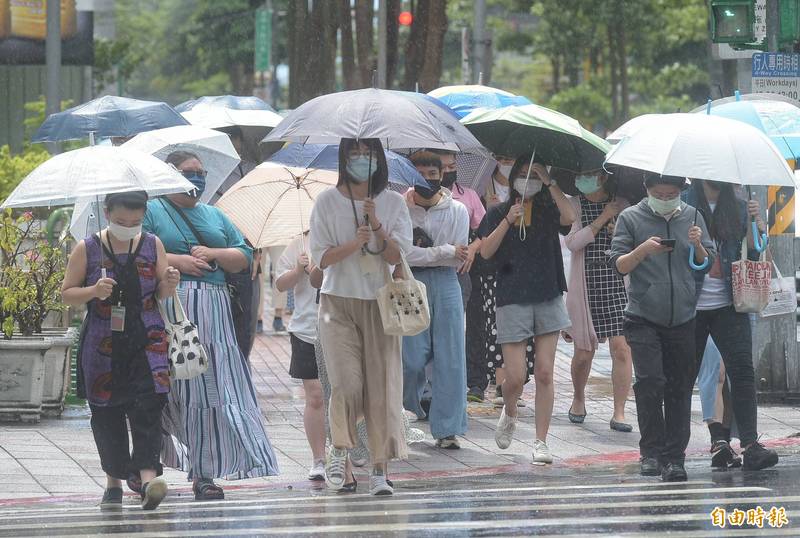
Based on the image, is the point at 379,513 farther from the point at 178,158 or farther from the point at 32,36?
the point at 32,36

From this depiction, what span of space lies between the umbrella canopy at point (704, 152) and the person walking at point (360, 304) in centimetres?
124

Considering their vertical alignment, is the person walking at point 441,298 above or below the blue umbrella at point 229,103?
below

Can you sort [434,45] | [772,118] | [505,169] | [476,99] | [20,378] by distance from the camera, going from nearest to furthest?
1. [772,118]
2. [20,378]
3. [505,169]
4. [476,99]
5. [434,45]

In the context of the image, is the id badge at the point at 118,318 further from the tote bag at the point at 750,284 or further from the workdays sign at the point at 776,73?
the workdays sign at the point at 776,73

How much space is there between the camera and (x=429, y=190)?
31.4 ft

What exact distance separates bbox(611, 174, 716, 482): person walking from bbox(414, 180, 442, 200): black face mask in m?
1.46

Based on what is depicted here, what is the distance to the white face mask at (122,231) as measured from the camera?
7.82 metres

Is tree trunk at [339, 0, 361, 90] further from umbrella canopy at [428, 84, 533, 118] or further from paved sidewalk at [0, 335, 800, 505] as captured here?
paved sidewalk at [0, 335, 800, 505]

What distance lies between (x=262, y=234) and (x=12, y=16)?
59.4ft

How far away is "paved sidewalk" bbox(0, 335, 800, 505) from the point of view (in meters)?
9.01

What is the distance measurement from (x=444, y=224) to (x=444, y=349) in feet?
2.52

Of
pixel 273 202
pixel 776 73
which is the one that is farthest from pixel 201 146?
pixel 776 73

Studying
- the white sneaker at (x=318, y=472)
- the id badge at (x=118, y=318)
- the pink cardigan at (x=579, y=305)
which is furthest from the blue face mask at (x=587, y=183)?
the id badge at (x=118, y=318)

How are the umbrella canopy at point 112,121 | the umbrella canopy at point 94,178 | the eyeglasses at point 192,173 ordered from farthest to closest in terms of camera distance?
the umbrella canopy at point 112,121
the eyeglasses at point 192,173
the umbrella canopy at point 94,178
